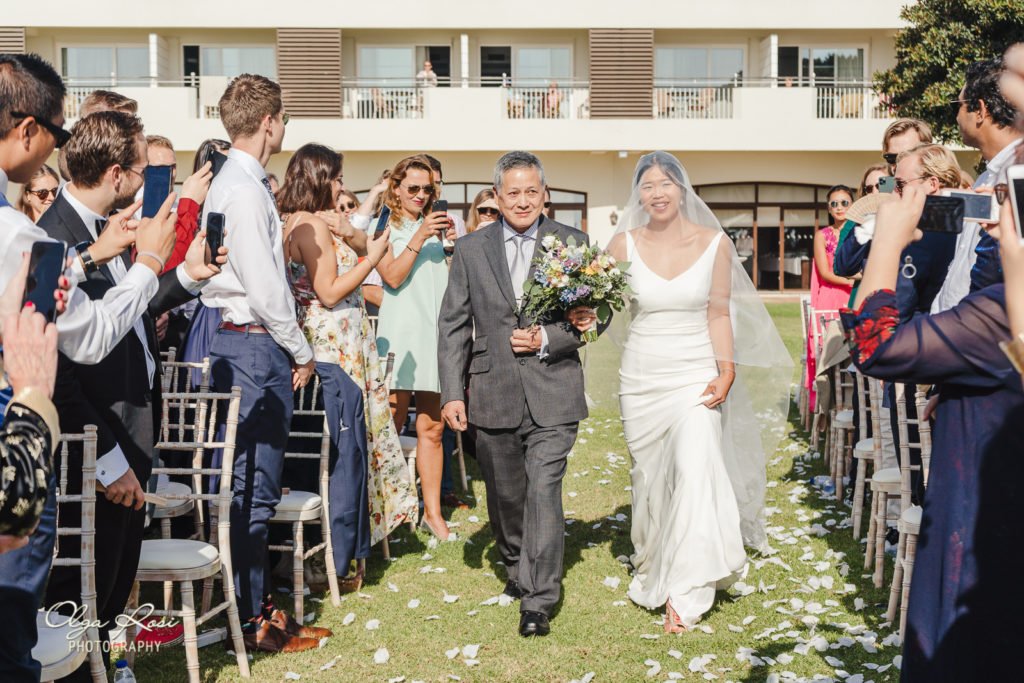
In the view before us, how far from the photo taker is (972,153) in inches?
1330

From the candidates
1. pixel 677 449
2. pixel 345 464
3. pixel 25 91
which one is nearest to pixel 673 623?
pixel 677 449

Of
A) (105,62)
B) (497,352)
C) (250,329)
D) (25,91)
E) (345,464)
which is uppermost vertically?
(105,62)

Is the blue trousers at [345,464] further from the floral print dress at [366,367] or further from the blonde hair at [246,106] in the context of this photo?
the blonde hair at [246,106]

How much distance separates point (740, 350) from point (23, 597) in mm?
→ 4672

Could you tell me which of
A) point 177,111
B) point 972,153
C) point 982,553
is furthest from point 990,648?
point 972,153

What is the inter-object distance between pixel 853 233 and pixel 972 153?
30.3 metres

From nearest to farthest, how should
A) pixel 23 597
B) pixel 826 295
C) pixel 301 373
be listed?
1. pixel 23 597
2. pixel 301 373
3. pixel 826 295

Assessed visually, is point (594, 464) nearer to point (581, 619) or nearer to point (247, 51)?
point (581, 619)

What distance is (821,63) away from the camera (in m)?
34.3

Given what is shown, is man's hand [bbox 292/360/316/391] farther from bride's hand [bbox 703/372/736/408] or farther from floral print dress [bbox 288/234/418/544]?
bride's hand [bbox 703/372/736/408]

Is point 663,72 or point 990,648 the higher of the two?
point 663,72

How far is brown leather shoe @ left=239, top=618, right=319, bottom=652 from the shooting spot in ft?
18.4

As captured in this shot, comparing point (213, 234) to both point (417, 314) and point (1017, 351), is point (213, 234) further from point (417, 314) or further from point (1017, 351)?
point (417, 314)

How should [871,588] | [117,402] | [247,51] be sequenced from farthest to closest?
[247,51] → [871,588] → [117,402]
